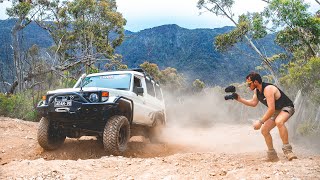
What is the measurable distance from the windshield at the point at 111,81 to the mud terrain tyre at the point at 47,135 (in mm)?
1417

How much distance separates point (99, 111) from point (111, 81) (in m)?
1.75

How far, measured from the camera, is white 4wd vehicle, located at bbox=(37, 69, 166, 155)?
6.89 m

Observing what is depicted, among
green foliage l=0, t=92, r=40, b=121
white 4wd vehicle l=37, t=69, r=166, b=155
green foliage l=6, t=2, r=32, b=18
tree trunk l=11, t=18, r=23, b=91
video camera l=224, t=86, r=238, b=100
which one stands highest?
green foliage l=6, t=2, r=32, b=18

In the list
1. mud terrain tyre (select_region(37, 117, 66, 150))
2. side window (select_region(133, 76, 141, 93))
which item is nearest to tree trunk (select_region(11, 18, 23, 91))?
side window (select_region(133, 76, 141, 93))

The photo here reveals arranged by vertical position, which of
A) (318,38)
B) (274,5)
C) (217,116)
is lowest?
(217,116)

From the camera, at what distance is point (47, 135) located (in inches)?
294

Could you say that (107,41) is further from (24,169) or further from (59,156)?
(24,169)

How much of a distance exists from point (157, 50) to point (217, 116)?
11918cm

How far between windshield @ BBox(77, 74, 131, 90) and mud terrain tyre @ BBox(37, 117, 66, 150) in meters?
1.42

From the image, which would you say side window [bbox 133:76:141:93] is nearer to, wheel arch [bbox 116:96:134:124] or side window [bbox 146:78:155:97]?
side window [bbox 146:78:155:97]

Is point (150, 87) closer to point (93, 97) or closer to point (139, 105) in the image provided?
point (139, 105)

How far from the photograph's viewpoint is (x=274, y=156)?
6.12 m

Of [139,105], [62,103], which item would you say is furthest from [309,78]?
[62,103]

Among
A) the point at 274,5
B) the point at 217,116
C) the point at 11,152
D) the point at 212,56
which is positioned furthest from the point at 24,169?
the point at 212,56
